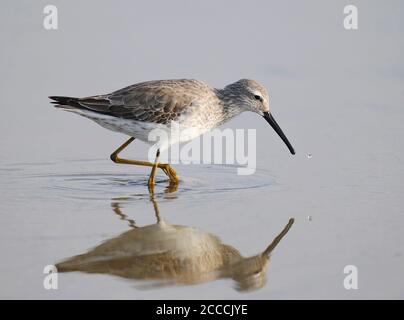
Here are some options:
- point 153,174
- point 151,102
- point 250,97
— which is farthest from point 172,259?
point 250,97

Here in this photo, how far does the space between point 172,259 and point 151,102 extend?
3.48 metres

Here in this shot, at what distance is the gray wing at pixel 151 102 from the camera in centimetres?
1025

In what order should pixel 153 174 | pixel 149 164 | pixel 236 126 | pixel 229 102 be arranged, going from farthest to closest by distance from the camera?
pixel 236 126
pixel 229 102
pixel 149 164
pixel 153 174

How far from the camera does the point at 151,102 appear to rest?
407 inches

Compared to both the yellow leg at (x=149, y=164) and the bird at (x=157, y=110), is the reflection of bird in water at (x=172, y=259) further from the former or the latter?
the bird at (x=157, y=110)

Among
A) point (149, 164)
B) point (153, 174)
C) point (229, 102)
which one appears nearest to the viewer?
point (153, 174)

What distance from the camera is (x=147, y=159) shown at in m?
11.3

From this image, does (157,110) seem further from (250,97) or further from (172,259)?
(172,259)

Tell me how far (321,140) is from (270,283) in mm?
5027

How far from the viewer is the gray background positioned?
7234mm

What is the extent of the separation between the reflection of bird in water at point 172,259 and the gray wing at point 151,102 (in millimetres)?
2470

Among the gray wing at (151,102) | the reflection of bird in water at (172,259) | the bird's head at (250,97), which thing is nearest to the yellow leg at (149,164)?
the gray wing at (151,102)

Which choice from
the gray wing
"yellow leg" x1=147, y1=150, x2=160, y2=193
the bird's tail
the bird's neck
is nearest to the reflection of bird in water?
"yellow leg" x1=147, y1=150, x2=160, y2=193

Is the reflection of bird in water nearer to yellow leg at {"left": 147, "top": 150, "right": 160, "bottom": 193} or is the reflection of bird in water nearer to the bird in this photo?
yellow leg at {"left": 147, "top": 150, "right": 160, "bottom": 193}
